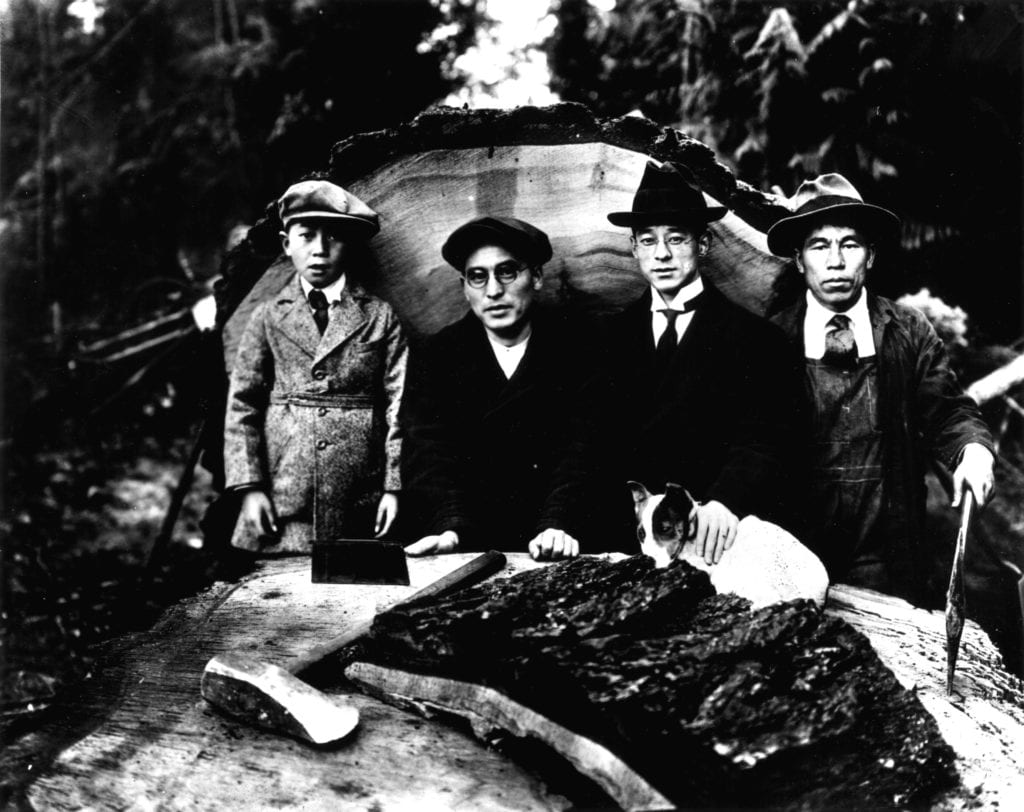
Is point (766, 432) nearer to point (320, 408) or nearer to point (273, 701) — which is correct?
point (320, 408)

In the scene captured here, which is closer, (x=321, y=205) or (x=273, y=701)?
(x=273, y=701)

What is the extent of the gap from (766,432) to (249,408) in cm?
157

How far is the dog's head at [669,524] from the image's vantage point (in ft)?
8.21

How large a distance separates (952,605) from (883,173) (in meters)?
1.54

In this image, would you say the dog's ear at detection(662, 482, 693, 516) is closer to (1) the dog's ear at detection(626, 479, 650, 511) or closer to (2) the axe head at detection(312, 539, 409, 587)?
(1) the dog's ear at detection(626, 479, 650, 511)

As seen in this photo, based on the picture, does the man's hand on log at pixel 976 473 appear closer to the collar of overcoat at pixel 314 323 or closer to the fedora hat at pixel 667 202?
the fedora hat at pixel 667 202

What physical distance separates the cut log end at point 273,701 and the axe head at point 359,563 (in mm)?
614

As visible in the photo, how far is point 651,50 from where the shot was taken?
3812 mm

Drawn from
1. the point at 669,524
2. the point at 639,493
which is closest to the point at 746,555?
the point at 669,524

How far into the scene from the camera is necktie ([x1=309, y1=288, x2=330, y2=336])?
117 inches

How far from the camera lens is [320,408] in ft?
9.75

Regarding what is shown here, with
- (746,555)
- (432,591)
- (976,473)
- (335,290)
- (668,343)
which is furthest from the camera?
(335,290)

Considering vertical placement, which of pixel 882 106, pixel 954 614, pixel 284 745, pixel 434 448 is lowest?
pixel 284 745

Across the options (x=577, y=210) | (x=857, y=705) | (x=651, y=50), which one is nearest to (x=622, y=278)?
(x=577, y=210)
